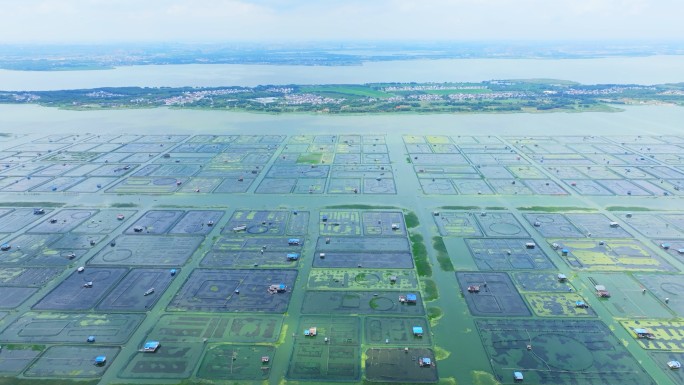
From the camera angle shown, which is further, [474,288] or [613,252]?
[613,252]

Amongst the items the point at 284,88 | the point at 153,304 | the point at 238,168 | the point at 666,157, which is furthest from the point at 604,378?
the point at 284,88

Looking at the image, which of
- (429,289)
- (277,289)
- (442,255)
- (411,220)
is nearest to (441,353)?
(429,289)

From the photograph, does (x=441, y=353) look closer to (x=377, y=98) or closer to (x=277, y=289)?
(x=277, y=289)

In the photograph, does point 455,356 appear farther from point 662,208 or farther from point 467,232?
point 662,208

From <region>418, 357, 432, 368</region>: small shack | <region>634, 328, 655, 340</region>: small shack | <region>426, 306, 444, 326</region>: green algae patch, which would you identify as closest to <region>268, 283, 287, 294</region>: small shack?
<region>426, 306, 444, 326</region>: green algae patch

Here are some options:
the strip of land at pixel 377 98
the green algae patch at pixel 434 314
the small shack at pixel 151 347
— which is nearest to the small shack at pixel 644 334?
the green algae patch at pixel 434 314

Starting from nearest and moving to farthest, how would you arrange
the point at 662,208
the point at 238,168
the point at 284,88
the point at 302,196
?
the point at 662,208, the point at 302,196, the point at 238,168, the point at 284,88

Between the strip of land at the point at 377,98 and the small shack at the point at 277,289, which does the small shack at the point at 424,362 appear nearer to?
the small shack at the point at 277,289

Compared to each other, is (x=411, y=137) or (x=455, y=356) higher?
(x=411, y=137)

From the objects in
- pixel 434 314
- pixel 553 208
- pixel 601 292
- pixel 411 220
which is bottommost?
pixel 434 314
